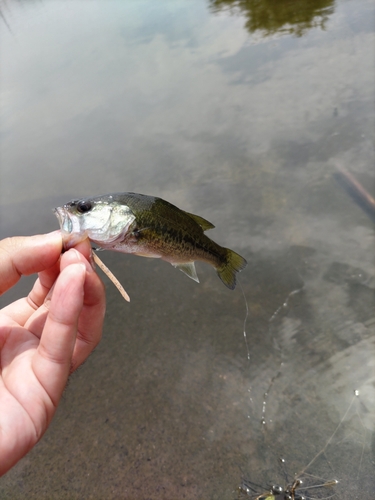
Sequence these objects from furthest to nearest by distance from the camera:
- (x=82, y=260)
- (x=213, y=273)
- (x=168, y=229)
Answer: (x=213, y=273)
(x=168, y=229)
(x=82, y=260)

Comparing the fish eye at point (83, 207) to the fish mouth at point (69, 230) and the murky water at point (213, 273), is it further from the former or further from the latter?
the murky water at point (213, 273)

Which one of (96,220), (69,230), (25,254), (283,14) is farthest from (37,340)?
(283,14)

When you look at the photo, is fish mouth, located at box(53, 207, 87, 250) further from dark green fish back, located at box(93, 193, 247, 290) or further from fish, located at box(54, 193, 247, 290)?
dark green fish back, located at box(93, 193, 247, 290)

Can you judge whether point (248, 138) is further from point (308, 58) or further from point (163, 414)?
point (163, 414)

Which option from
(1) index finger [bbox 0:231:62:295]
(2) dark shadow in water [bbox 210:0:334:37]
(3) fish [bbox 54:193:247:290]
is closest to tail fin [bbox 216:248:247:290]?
(3) fish [bbox 54:193:247:290]

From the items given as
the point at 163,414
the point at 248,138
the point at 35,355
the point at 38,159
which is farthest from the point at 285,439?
the point at 38,159

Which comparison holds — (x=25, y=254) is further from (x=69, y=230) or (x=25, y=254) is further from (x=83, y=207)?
(x=83, y=207)
